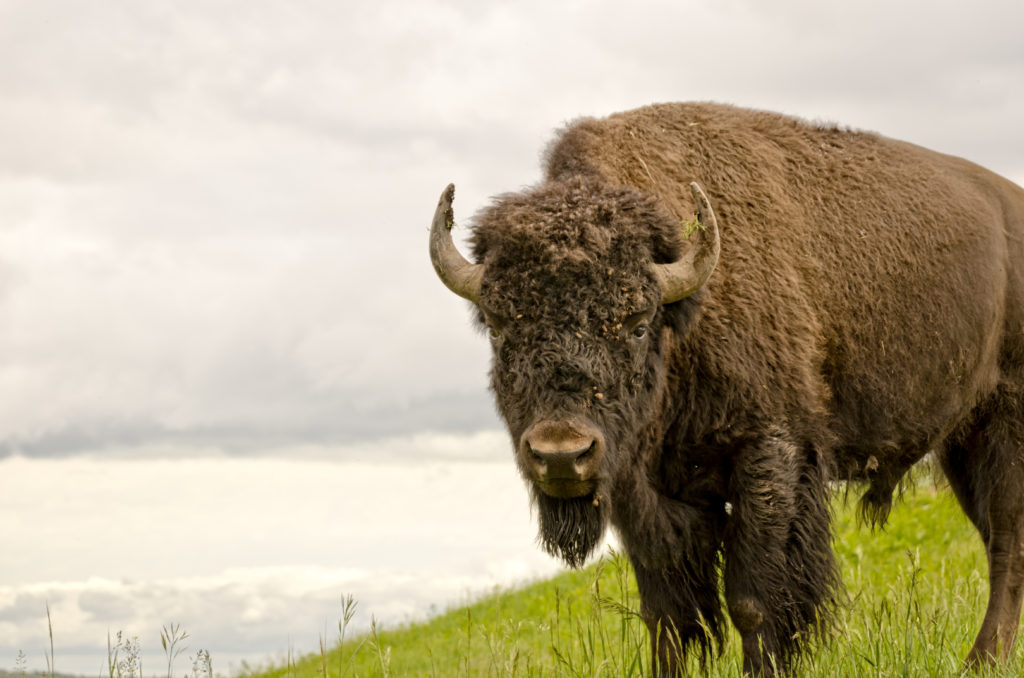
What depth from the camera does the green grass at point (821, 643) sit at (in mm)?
5109

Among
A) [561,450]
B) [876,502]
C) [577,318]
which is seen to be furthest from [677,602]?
[577,318]

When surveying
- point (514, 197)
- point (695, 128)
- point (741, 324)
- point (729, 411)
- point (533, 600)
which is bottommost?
point (533, 600)

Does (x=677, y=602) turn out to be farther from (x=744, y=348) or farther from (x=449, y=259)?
(x=449, y=259)

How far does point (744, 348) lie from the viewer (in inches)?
235

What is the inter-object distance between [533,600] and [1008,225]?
7.58m

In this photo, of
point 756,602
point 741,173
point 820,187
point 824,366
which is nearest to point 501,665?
point 756,602

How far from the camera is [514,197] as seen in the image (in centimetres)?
567

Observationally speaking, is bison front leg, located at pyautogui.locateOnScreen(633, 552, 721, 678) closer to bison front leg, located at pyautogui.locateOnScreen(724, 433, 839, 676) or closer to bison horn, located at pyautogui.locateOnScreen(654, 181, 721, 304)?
bison front leg, located at pyautogui.locateOnScreen(724, 433, 839, 676)

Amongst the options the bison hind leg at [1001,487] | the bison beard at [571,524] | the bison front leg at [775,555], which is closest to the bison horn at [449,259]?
the bison beard at [571,524]

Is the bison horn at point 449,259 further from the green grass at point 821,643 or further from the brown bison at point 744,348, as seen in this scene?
the green grass at point 821,643

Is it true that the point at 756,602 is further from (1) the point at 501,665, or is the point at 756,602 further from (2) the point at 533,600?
(2) the point at 533,600

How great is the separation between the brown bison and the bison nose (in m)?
0.01

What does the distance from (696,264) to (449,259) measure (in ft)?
4.40

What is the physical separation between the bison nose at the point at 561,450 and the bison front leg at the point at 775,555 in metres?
1.47
